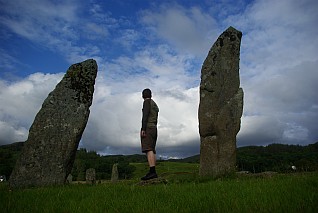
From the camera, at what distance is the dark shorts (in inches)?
415

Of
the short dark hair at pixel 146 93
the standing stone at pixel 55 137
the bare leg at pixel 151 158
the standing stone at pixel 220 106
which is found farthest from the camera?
the standing stone at pixel 220 106

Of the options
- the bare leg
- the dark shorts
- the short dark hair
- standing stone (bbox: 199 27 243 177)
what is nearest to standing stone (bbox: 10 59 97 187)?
the short dark hair

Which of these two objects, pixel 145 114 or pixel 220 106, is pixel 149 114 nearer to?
pixel 145 114

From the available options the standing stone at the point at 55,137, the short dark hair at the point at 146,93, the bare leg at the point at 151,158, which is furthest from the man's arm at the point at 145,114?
the standing stone at the point at 55,137

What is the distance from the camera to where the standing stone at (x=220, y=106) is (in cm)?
1212

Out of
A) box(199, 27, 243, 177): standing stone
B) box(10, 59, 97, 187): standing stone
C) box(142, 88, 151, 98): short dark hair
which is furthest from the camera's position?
box(199, 27, 243, 177): standing stone

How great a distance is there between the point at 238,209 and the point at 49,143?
761cm

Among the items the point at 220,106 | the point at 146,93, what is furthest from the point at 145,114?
the point at 220,106

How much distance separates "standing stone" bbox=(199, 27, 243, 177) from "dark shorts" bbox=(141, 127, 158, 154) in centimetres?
266

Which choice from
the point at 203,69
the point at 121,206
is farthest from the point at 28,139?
the point at 203,69

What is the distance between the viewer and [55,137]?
10.1 m

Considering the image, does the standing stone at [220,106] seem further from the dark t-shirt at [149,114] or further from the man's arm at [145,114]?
the man's arm at [145,114]

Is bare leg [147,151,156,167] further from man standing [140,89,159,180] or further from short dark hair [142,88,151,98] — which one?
short dark hair [142,88,151,98]

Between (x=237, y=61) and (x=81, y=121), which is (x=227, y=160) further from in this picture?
(x=81, y=121)
